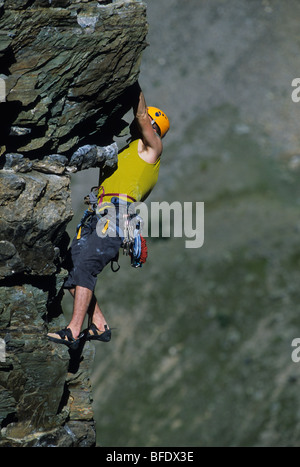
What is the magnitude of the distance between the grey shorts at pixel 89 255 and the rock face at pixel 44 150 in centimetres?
29

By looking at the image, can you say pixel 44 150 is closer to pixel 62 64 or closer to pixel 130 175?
pixel 62 64

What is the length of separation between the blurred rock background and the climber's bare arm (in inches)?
670

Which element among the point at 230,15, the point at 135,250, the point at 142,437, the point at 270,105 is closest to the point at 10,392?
the point at 135,250

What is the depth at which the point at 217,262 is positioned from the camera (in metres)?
33.7

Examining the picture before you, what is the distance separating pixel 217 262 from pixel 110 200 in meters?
20.9

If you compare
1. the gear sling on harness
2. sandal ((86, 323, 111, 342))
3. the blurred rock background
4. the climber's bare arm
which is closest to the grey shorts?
the gear sling on harness

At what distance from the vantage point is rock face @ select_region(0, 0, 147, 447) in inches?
452

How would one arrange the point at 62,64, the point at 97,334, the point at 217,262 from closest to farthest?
the point at 62,64 → the point at 97,334 → the point at 217,262

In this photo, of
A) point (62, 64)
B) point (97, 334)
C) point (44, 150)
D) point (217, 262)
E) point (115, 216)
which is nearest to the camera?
point (62, 64)

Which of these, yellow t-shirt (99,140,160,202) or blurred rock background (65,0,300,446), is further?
blurred rock background (65,0,300,446)

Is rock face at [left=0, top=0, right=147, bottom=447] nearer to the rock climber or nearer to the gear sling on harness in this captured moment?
the rock climber

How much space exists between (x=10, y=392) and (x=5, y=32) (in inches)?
241

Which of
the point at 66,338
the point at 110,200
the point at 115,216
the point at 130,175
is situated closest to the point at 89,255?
the point at 115,216

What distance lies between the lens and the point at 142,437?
28719 mm
